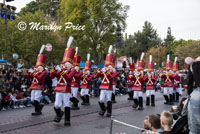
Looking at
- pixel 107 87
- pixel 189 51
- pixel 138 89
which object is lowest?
pixel 138 89

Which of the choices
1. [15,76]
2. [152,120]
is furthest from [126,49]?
[152,120]

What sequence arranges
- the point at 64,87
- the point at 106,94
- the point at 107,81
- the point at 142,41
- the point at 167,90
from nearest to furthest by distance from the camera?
the point at 64,87, the point at 107,81, the point at 106,94, the point at 167,90, the point at 142,41

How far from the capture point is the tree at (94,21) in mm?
34750

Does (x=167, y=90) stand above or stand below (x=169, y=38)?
below

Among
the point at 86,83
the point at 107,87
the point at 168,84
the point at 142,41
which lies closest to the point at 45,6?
the point at 142,41

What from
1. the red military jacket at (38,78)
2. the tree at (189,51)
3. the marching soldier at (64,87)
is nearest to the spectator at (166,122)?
the marching soldier at (64,87)

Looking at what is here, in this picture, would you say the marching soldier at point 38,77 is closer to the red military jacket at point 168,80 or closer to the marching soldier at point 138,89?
the marching soldier at point 138,89

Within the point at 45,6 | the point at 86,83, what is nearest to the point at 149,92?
the point at 86,83

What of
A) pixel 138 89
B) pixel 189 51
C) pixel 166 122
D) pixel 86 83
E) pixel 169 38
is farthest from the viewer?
pixel 169 38

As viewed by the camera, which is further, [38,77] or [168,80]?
[168,80]

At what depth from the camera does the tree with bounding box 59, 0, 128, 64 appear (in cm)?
3475

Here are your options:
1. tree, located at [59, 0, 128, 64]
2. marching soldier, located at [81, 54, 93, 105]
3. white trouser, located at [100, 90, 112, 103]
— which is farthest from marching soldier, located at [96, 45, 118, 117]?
tree, located at [59, 0, 128, 64]

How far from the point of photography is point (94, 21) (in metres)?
35.1

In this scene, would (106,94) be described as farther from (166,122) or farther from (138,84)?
(166,122)
